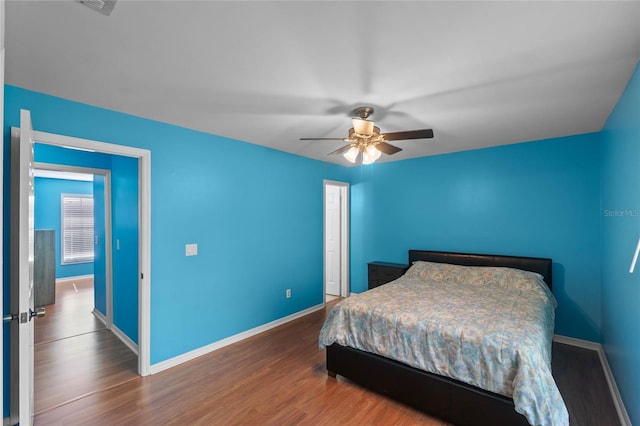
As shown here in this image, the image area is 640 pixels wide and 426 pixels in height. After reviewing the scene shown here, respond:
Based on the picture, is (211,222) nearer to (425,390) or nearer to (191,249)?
(191,249)

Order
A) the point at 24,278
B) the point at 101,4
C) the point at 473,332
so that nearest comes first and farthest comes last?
the point at 101,4 → the point at 24,278 → the point at 473,332

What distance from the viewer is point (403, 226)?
16.3 feet

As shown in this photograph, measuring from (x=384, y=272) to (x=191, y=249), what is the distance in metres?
2.74

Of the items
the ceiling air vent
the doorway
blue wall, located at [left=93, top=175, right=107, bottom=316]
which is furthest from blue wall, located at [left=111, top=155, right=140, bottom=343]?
the ceiling air vent

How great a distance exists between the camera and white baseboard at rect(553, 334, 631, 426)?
2299 mm

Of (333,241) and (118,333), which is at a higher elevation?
(333,241)

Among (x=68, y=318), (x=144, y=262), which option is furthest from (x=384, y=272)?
(x=68, y=318)

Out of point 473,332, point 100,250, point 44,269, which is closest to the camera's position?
point 473,332

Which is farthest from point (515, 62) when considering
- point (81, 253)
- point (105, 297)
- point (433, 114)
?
point (81, 253)

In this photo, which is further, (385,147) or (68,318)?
(68,318)

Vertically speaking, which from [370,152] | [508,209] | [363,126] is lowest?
[508,209]

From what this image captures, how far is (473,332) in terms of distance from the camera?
7.57 feet

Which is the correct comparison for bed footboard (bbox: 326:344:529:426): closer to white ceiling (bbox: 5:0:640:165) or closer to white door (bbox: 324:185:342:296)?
white ceiling (bbox: 5:0:640:165)

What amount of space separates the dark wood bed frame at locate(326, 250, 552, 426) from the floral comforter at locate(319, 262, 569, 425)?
6cm
